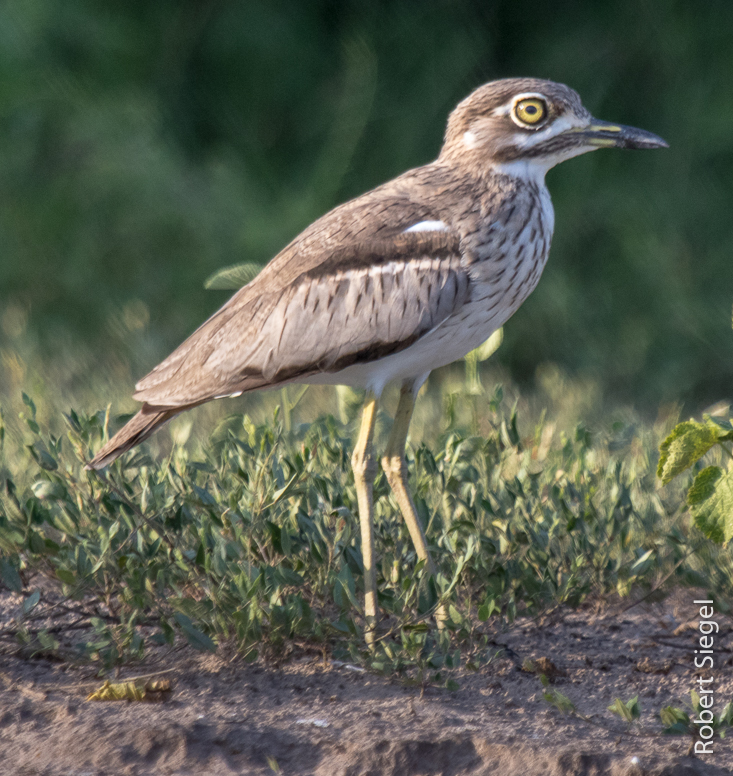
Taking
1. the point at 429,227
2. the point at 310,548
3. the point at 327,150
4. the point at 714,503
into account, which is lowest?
the point at 714,503

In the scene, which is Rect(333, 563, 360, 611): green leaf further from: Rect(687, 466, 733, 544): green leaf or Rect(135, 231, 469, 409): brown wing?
Rect(687, 466, 733, 544): green leaf

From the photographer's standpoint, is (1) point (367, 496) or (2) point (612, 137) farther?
(2) point (612, 137)

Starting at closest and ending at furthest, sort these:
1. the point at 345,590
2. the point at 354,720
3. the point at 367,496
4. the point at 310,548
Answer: the point at 354,720 < the point at 345,590 < the point at 310,548 < the point at 367,496

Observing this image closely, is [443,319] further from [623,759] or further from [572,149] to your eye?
[623,759]

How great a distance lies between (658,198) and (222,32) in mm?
3080

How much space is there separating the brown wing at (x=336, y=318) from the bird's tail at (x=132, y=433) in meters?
0.03

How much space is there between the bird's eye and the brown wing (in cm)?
57

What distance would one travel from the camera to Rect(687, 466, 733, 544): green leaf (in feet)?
8.86

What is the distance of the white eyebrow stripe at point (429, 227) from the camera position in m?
3.20

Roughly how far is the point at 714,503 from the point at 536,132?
4.53ft

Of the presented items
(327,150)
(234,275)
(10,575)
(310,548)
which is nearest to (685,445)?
(310,548)

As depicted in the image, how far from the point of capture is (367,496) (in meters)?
3.22

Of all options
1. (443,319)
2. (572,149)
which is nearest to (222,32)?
(572,149)

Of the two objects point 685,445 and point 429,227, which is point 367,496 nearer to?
point 429,227
